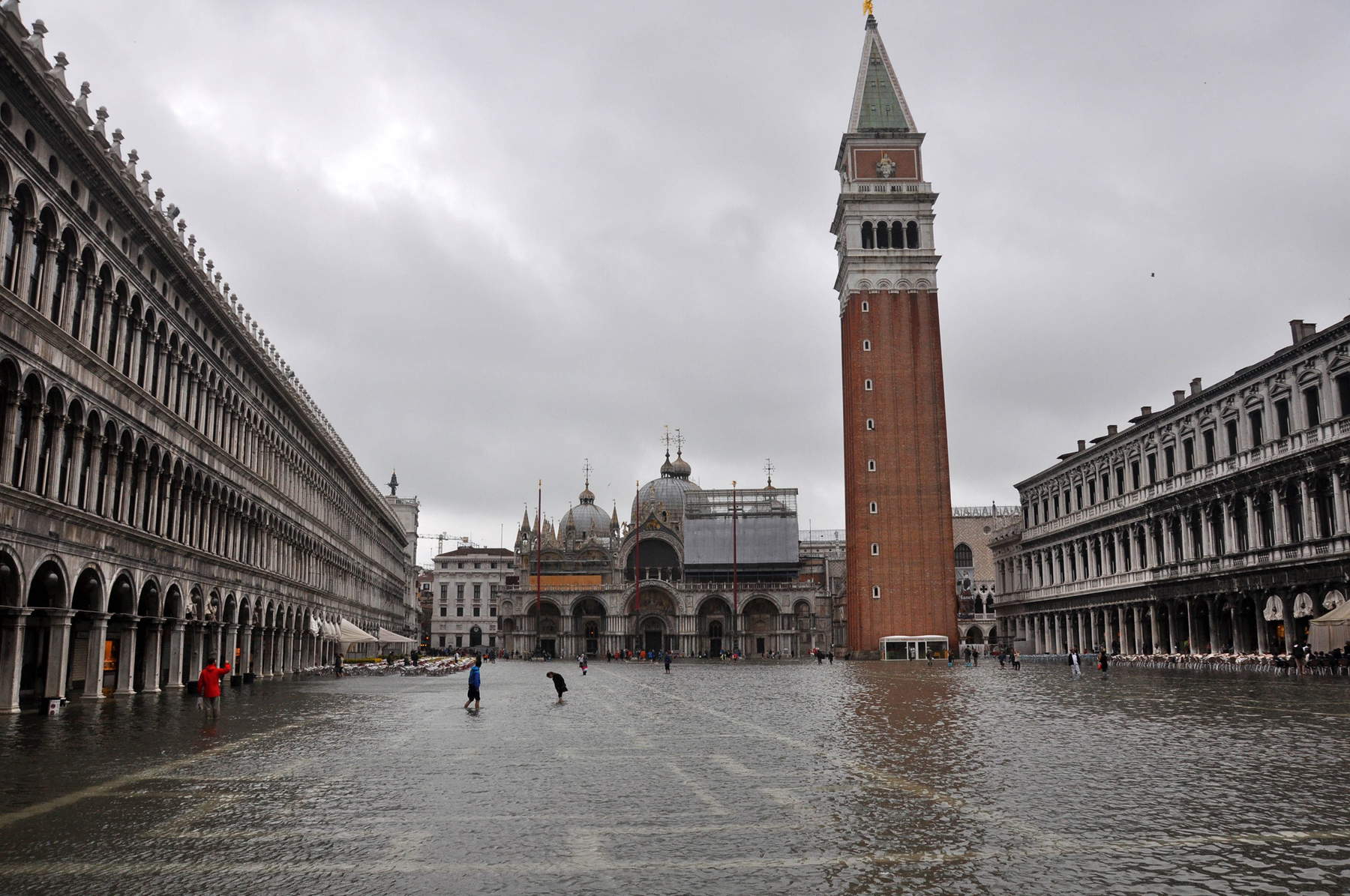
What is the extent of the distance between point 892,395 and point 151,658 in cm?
5571

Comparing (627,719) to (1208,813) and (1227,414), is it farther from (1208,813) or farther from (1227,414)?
(1227,414)

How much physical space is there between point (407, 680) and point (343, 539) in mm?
23708

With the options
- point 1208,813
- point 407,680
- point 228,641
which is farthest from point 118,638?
point 1208,813

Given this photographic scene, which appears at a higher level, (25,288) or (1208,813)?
(25,288)

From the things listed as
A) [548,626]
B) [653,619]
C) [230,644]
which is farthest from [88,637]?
[548,626]

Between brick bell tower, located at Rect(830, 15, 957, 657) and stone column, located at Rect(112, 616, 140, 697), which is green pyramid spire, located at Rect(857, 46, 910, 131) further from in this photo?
stone column, located at Rect(112, 616, 140, 697)

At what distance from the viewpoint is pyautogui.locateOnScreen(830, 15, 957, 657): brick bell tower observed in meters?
74.9

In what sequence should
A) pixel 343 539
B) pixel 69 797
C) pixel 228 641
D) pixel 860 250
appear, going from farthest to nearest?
1. pixel 860 250
2. pixel 343 539
3. pixel 228 641
4. pixel 69 797

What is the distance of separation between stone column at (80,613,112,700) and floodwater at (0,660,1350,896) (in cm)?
426

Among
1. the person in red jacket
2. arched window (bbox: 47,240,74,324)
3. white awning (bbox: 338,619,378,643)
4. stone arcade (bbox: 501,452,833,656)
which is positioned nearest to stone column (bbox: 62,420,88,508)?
arched window (bbox: 47,240,74,324)

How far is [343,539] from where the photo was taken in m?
67.1

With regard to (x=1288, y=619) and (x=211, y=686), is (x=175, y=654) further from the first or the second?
(x=1288, y=619)

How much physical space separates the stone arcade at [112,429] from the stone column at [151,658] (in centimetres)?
8

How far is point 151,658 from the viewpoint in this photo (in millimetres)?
31828
